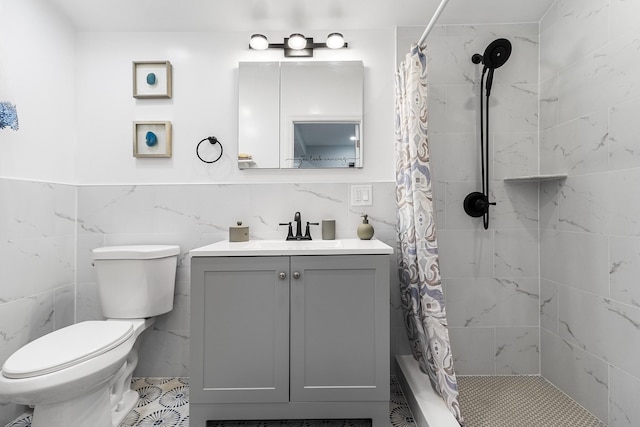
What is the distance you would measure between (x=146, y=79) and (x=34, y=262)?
1205 mm

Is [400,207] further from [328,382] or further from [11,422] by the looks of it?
[11,422]

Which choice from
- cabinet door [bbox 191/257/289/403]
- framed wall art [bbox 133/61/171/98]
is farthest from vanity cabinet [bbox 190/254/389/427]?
framed wall art [bbox 133/61/171/98]

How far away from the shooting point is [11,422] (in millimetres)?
1536

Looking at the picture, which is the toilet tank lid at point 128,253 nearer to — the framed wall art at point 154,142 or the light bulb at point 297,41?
the framed wall art at point 154,142

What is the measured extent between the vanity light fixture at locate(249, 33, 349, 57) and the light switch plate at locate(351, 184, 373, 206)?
2.79 ft

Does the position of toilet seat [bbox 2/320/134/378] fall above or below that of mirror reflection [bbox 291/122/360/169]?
below

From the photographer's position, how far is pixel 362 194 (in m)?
1.95

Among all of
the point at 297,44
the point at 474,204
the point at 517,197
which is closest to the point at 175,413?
the point at 474,204

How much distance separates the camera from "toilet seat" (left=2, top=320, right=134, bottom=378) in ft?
3.65

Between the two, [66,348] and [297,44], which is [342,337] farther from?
[297,44]

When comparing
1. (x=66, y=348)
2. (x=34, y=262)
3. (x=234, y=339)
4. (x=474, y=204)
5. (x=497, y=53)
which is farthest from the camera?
(x=474, y=204)

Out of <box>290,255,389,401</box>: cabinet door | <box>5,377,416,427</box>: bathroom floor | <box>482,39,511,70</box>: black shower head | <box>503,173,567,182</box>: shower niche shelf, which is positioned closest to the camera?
<box>290,255,389,401</box>: cabinet door

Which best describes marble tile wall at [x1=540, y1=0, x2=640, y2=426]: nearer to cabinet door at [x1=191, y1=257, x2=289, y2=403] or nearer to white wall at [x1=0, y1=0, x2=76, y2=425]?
cabinet door at [x1=191, y1=257, x2=289, y2=403]

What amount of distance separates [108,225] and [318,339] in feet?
4.89
